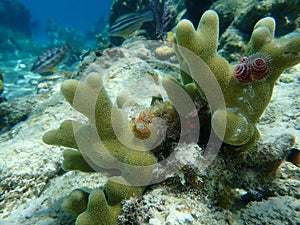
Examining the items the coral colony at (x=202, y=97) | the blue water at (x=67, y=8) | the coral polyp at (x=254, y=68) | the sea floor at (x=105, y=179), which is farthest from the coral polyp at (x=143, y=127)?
the blue water at (x=67, y=8)

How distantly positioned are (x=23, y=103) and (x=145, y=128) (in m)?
4.12

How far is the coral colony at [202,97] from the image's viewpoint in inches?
64.1

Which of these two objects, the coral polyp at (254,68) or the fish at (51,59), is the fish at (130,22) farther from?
the coral polyp at (254,68)

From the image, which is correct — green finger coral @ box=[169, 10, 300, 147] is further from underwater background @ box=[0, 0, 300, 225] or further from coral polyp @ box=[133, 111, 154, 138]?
coral polyp @ box=[133, 111, 154, 138]

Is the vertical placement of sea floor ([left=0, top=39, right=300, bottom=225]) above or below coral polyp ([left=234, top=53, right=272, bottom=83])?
below

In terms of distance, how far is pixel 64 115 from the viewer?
3.74m

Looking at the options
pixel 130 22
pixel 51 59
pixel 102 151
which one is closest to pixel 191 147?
pixel 102 151

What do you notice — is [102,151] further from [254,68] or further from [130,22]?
[130,22]

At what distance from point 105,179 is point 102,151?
0.71 meters

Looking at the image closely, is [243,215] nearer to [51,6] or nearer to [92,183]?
[92,183]

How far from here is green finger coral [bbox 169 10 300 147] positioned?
1650mm

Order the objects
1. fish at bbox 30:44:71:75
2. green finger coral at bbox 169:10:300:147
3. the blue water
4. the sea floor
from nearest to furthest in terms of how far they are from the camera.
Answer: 1. the sea floor
2. green finger coral at bbox 169:10:300:147
3. fish at bbox 30:44:71:75
4. the blue water

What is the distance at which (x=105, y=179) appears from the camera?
2.33 metres

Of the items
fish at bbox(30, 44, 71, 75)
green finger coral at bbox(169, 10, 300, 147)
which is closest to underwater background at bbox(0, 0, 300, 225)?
green finger coral at bbox(169, 10, 300, 147)
